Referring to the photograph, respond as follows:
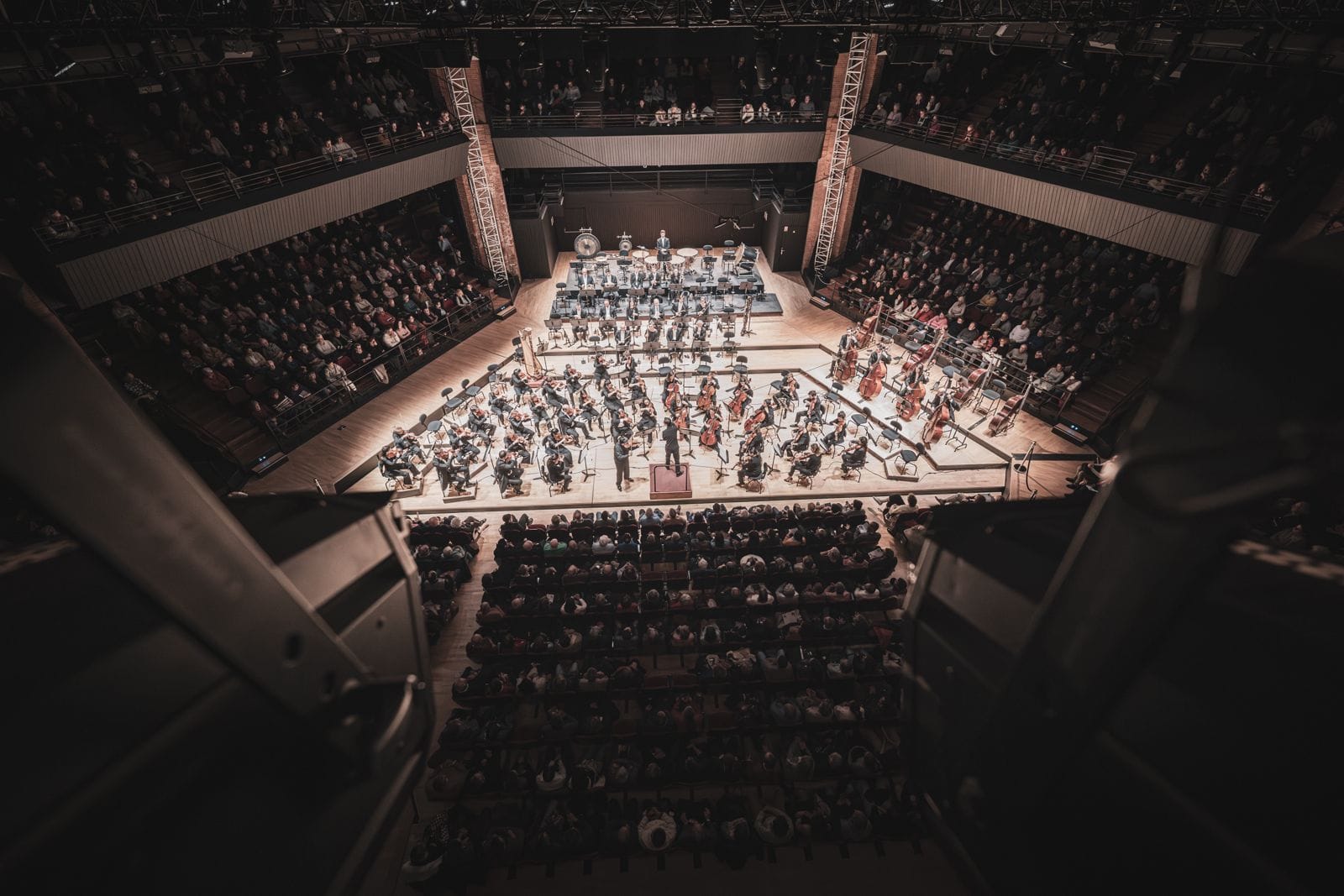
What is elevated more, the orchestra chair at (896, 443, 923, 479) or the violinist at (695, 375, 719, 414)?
the violinist at (695, 375, 719, 414)

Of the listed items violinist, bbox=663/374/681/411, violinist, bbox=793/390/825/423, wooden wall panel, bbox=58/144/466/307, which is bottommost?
violinist, bbox=663/374/681/411

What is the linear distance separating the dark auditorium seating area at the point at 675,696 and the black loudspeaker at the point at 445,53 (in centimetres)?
928

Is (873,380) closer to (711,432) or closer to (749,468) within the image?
(711,432)

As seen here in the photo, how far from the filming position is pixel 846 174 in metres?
18.7

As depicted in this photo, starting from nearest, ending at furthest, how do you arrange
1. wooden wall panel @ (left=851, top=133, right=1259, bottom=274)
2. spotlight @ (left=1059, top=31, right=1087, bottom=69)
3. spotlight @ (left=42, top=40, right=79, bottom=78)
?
spotlight @ (left=42, top=40, right=79, bottom=78) < spotlight @ (left=1059, top=31, right=1087, bottom=69) < wooden wall panel @ (left=851, top=133, right=1259, bottom=274)

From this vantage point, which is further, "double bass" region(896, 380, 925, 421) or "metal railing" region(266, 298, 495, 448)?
"double bass" region(896, 380, 925, 421)

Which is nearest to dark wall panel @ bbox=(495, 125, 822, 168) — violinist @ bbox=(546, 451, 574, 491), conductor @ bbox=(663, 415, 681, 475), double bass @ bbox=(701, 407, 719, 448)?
double bass @ bbox=(701, 407, 719, 448)

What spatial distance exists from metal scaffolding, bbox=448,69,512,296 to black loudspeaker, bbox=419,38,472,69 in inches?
153

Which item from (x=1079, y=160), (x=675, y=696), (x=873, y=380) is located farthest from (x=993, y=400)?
(x=675, y=696)

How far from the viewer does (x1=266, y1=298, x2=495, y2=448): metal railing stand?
13680mm

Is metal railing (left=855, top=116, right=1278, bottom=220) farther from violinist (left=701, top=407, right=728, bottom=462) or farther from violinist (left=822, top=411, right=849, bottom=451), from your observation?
violinist (left=701, top=407, right=728, bottom=462)

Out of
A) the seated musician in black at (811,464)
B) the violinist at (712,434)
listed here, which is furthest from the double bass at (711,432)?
the seated musician in black at (811,464)

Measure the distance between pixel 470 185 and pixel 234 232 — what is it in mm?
6948

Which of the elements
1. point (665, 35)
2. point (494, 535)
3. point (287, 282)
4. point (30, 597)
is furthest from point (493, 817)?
point (665, 35)
